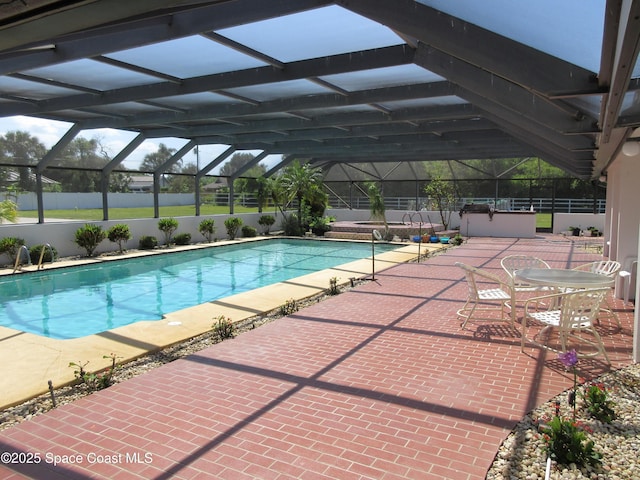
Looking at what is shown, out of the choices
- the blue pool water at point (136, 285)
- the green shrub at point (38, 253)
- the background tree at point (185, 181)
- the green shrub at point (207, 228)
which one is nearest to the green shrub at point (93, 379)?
the blue pool water at point (136, 285)

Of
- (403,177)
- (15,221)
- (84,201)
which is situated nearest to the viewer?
(15,221)

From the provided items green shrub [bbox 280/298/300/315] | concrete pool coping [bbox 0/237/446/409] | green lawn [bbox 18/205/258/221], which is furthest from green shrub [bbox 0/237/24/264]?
green shrub [bbox 280/298/300/315]

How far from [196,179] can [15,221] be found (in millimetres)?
7509

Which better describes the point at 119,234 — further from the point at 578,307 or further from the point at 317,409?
the point at 578,307

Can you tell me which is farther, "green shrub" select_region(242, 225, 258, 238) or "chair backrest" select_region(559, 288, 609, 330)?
"green shrub" select_region(242, 225, 258, 238)

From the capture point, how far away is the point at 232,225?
2002 cm

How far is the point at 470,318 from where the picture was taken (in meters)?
6.69

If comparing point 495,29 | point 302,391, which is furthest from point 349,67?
point 302,391

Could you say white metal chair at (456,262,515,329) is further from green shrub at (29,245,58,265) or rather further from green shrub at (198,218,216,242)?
green shrub at (198,218,216,242)

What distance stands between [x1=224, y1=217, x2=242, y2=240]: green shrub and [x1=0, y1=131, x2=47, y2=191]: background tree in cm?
771

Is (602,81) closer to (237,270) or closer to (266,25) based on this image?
(266,25)

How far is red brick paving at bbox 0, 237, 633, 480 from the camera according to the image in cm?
318

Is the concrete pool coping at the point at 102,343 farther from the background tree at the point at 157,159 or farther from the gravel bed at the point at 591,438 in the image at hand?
the background tree at the point at 157,159

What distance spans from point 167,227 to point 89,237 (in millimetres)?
3260
